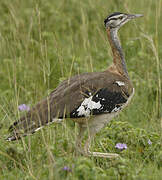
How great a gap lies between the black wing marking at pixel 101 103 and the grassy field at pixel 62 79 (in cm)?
16

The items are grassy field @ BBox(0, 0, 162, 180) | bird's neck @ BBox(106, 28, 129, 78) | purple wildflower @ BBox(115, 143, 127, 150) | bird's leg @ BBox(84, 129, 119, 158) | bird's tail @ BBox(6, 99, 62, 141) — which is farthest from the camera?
bird's neck @ BBox(106, 28, 129, 78)

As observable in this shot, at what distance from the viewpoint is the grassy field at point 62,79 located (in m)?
3.68

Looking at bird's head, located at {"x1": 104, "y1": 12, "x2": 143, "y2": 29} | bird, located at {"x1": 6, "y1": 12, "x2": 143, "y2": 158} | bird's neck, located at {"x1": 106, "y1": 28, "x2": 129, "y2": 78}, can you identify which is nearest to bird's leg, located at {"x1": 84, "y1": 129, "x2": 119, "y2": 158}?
bird, located at {"x1": 6, "y1": 12, "x2": 143, "y2": 158}

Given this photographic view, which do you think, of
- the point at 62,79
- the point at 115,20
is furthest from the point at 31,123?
the point at 115,20

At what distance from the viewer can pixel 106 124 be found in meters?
4.44

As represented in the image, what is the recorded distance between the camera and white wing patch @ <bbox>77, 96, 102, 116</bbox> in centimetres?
418

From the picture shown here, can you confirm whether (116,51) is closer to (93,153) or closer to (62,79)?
(62,79)

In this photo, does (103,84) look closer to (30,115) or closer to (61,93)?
(61,93)

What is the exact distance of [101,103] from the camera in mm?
4340

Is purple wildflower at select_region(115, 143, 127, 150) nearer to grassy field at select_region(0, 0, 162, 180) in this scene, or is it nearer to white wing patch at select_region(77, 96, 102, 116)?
grassy field at select_region(0, 0, 162, 180)

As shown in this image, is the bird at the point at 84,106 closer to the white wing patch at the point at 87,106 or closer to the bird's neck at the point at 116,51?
the white wing patch at the point at 87,106

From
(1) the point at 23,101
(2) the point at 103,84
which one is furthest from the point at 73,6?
(2) the point at 103,84

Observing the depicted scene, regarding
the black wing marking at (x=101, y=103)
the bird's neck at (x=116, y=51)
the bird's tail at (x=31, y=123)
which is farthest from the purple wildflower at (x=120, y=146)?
the bird's neck at (x=116, y=51)

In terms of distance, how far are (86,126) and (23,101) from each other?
141cm
